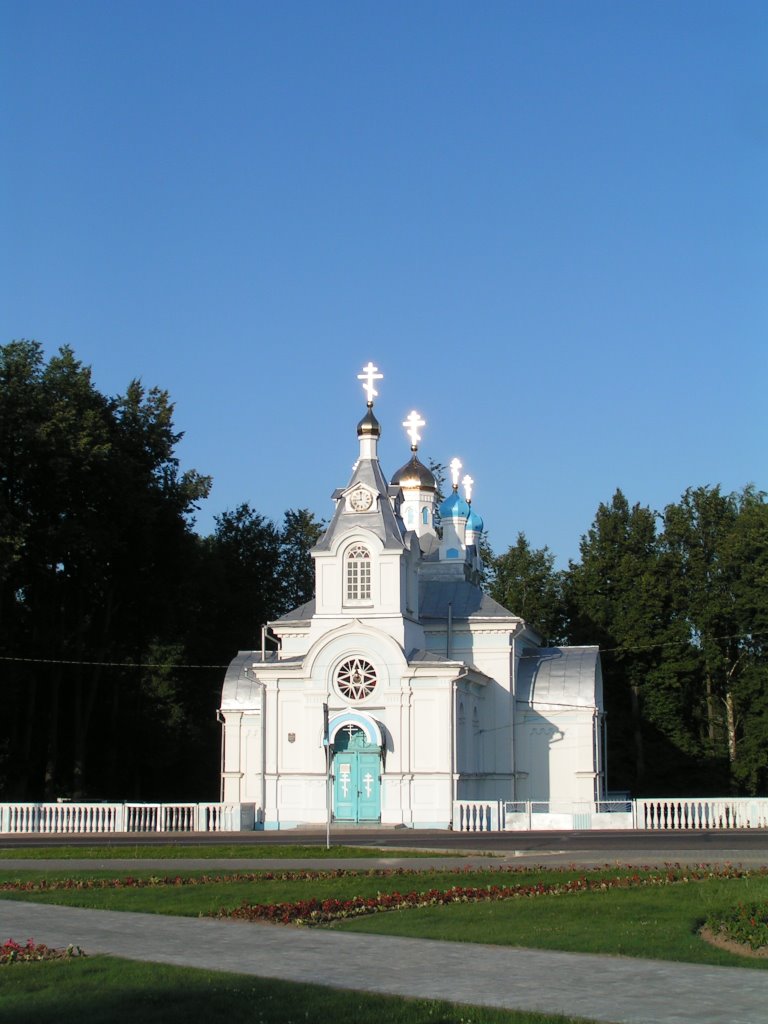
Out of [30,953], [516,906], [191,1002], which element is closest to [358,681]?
[516,906]

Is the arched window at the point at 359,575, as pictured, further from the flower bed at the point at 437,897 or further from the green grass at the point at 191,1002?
the green grass at the point at 191,1002

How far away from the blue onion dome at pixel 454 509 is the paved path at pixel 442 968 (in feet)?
109

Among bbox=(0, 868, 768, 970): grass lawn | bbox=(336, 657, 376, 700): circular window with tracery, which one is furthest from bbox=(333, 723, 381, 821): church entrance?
bbox=(0, 868, 768, 970): grass lawn

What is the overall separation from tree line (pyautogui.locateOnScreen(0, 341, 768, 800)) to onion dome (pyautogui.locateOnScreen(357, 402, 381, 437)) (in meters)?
9.59

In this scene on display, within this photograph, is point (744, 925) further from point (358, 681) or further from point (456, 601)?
point (456, 601)

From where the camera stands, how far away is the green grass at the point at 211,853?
24.4m

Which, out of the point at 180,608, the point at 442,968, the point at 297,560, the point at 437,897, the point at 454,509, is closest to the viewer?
the point at 442,968

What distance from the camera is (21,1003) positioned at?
390 inches

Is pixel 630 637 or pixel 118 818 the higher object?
pixel 630 637

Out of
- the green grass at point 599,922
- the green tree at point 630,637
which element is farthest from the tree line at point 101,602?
the green grass at point 599,922

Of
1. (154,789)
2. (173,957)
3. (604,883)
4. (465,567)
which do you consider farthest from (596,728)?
(173,957)

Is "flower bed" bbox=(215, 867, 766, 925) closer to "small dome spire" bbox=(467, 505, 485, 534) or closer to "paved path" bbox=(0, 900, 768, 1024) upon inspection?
"paved path" bbox=(0, 900, 768, 1024)

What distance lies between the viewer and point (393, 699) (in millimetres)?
37875

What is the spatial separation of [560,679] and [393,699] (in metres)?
7.44
